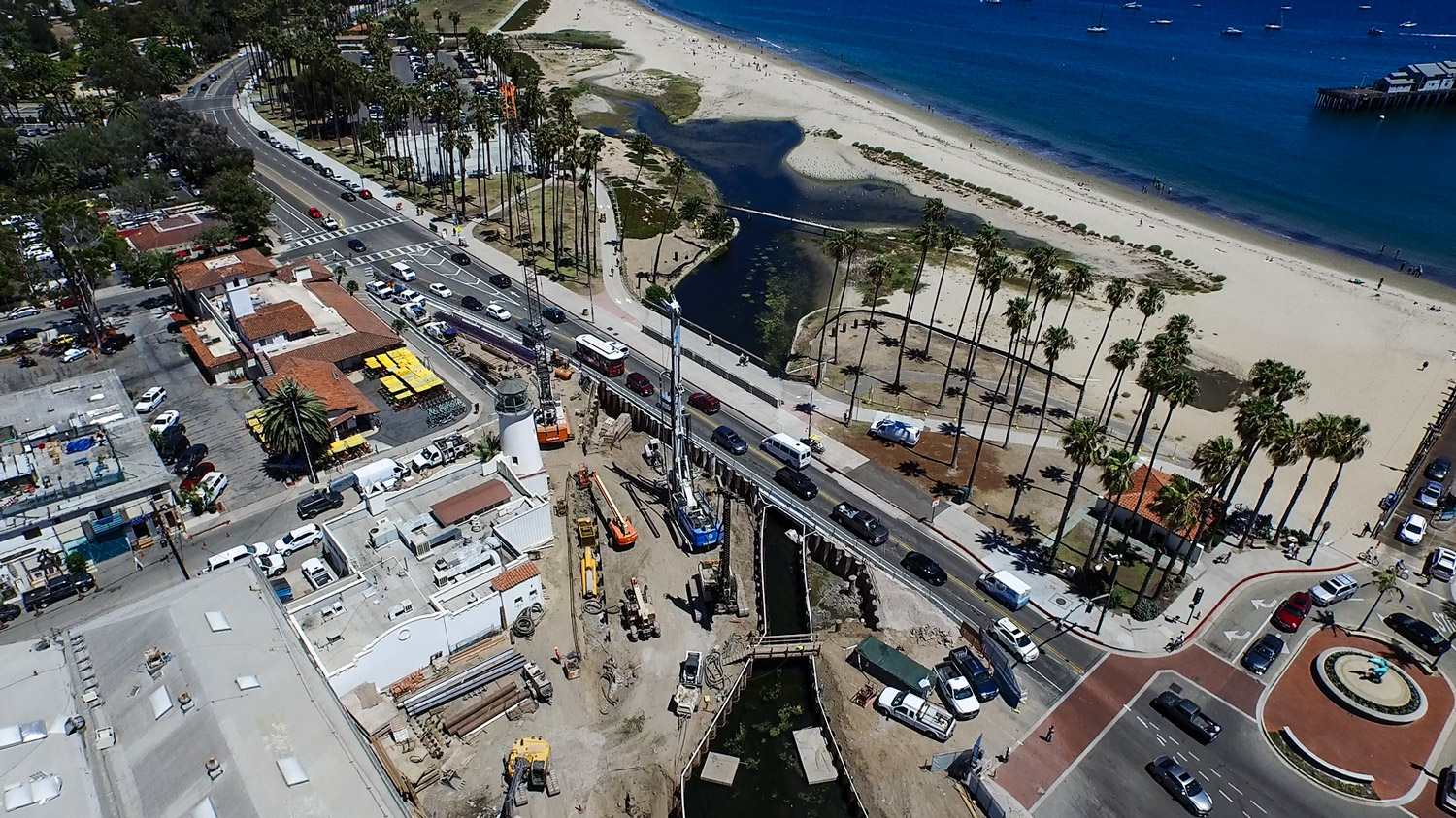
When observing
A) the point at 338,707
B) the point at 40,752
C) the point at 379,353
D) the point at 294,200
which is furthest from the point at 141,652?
the point at 294,200

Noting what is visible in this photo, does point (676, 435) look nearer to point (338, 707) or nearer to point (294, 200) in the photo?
point (338, 707)

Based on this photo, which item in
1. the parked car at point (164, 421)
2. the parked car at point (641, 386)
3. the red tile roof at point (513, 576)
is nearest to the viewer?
the red tile roof at point (513, 576)

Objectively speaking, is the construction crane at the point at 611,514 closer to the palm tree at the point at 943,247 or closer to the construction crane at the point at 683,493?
the construction crane at the point at 683,493

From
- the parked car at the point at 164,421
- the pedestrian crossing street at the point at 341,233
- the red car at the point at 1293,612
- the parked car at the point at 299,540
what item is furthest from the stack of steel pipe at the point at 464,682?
the pedestrian crossing street at the point at 341,233

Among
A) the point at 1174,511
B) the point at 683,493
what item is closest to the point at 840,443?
the point at 683,493

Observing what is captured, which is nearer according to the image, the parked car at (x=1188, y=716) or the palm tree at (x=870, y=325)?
the parked car at (x=1188, y=716)

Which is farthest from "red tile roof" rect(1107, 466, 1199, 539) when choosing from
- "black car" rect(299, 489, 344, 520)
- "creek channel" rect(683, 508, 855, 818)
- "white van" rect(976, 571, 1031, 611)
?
"black car" rect(299, 489, 344, 520)
